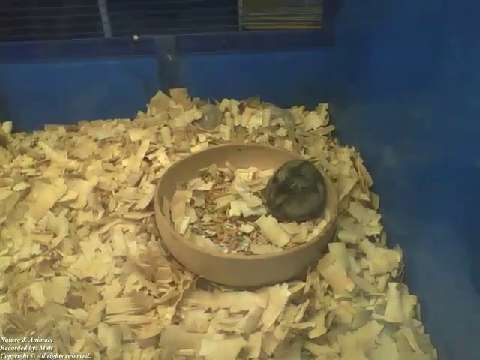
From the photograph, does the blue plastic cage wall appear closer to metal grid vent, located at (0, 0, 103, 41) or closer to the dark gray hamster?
metal grid vent, located at (0, 0, 103, 41)

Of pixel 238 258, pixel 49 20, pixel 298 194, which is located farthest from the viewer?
pixel 49 20

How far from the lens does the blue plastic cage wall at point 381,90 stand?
96 cm

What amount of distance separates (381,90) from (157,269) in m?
0.52

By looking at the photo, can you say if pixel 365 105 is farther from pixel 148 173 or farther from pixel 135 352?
pixel 135 352

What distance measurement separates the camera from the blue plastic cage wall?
0.96 metres

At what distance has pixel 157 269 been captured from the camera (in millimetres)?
1238

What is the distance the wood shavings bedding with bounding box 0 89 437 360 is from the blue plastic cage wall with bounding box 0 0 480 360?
0.06 metres

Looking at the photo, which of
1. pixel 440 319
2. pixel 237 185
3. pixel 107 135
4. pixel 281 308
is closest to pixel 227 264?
pixel 281 308

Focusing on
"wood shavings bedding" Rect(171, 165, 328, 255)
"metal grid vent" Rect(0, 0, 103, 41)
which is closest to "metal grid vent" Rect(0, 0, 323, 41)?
"metal grid vent" Rect(0, 0, 103, 41)

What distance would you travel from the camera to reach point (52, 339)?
1.14 meters

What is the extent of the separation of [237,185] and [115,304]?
344 millimetres

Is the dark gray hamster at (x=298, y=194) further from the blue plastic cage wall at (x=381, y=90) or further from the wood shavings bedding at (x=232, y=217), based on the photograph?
the blue plastic cage wall at (x=381, y=90)

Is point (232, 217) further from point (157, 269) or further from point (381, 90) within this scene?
point (381, 90)

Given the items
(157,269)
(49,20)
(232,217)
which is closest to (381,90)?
(232,217)
